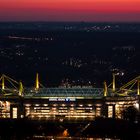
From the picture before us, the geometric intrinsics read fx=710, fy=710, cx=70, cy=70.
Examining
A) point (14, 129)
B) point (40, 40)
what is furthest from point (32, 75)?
point (40, 40)

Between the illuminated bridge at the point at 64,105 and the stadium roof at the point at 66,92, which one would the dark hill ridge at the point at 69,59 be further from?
the illuminated bridge at the point at 64,105

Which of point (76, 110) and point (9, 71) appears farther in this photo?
point (9, 71)

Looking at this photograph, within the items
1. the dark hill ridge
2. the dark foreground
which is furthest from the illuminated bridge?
the dark hill ridge

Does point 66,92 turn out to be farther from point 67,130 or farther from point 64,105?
point 67,130

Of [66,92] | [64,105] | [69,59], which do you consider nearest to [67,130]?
[64,105]

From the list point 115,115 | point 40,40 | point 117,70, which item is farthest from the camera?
point 40,40

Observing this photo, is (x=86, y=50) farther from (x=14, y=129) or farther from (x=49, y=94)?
(x=14, y=129)

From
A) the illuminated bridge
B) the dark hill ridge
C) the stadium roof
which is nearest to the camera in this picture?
A: the illuminated bridge

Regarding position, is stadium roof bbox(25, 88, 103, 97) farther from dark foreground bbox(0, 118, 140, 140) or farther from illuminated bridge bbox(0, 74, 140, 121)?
dark foreground bbox(0, 118, 140, 140)
